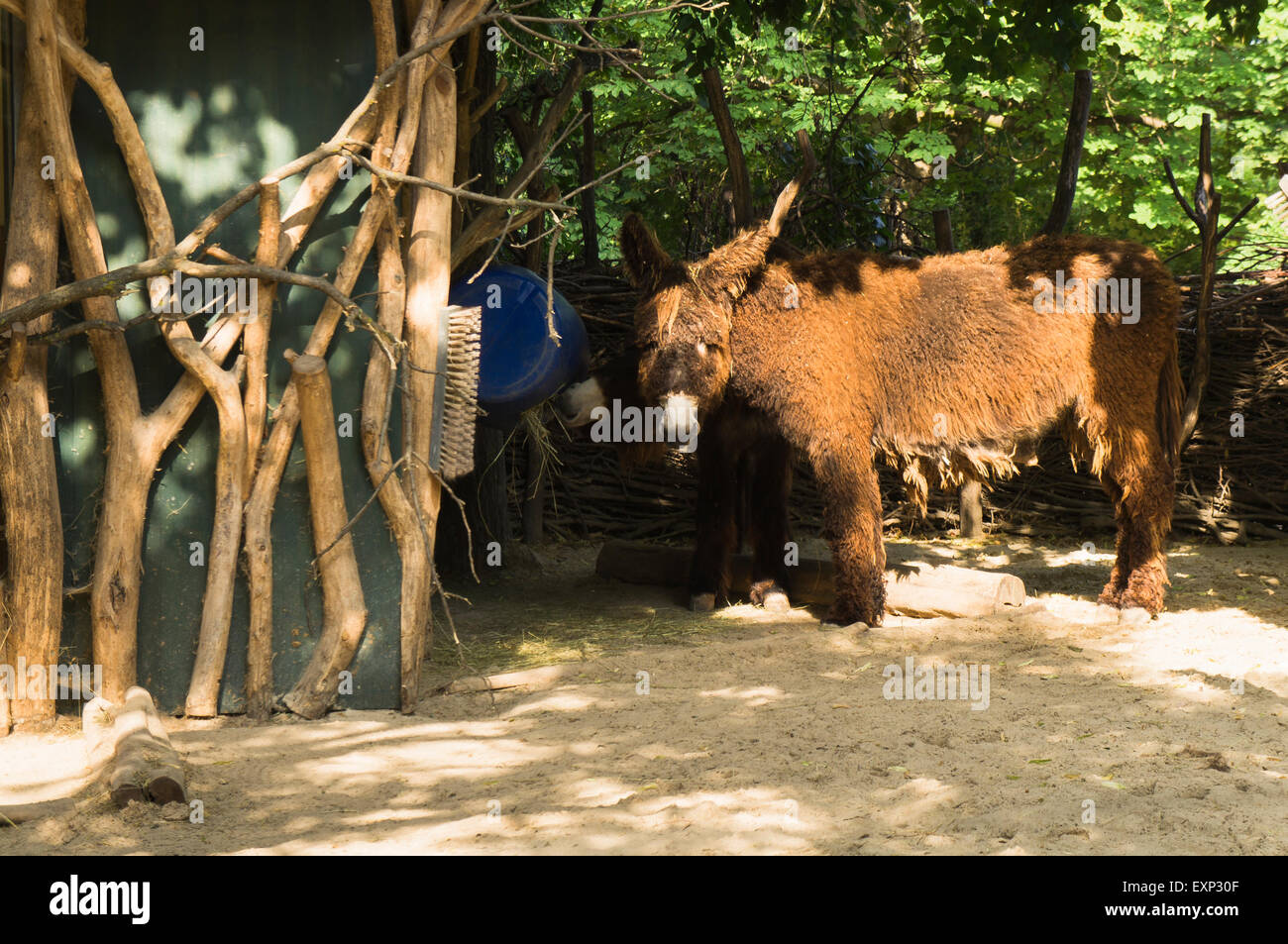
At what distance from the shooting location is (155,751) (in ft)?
11.6

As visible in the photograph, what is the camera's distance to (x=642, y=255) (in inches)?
237

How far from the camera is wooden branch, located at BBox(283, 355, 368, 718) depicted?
4414mm

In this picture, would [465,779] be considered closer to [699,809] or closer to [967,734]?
[699,809]

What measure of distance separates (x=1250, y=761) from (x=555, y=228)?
3.01 meters

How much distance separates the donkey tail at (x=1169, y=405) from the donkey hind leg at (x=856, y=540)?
156 cm

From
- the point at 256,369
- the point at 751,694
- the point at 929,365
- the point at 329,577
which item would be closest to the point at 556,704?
the point at 751,694

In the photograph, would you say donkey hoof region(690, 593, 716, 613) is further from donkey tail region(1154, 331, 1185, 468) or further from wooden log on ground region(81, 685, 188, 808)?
wooden log on ground region(81, 685, 188, 808)

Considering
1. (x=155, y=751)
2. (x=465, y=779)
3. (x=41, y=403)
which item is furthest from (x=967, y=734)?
(x=41, y=403)

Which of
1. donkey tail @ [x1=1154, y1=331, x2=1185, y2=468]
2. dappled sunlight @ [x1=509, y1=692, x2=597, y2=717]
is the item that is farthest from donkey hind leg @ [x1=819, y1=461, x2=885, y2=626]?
dappled sunlight @ [x1=509, y1=692, x2=597, y2=717]

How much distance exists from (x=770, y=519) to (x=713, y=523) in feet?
1.04

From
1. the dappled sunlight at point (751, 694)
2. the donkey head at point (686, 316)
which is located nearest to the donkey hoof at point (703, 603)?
the donkey head at point (686, 316)

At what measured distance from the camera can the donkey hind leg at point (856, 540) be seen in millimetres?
5859

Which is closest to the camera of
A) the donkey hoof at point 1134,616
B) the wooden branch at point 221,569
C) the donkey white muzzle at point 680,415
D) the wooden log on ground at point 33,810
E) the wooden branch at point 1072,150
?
the wooden log on ground at point 33,810

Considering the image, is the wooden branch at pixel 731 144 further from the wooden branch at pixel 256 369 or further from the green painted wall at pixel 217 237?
the wooden branch at pixel 256 369
